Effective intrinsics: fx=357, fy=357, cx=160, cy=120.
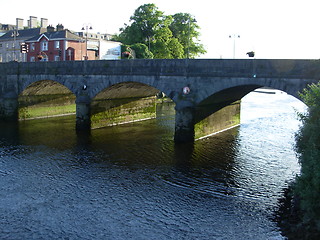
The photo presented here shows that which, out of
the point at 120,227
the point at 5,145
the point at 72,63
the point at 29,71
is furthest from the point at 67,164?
the point at 29,71

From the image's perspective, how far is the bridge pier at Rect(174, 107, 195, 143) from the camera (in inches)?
1244

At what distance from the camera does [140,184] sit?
A: 22.4 m

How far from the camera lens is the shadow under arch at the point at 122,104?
39406 millimetres

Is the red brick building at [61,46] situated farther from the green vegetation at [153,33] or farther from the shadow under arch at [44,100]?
the shadow under arch at [44,100]

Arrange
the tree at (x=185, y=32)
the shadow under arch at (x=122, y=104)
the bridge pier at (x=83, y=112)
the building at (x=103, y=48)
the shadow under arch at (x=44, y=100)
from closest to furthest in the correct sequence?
the bridge pier at (x=83, y=112), the shadow under arch at (x=122, y=104), the shadow under arch at (x=44, y=100), the building at (x=103, y=48), the tree at (x=185, y=32)

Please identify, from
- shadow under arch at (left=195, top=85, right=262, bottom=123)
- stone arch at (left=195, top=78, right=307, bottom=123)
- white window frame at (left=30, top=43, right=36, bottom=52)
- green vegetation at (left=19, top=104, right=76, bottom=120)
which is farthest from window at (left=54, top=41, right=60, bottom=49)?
shadow under arch at (left=195, top=85, right=262, bottom=123)

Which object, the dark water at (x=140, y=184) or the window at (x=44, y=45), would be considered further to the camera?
the window at (x=44, y=45)

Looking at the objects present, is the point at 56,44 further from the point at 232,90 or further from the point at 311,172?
the point at 311,172

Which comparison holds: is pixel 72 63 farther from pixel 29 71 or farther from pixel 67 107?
pixel 67 107

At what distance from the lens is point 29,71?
144 ft

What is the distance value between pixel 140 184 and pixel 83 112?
18292 millimetres

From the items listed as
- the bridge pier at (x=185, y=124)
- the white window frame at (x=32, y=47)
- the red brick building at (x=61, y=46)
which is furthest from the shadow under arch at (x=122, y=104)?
the white window frame at (x=32, y=47)

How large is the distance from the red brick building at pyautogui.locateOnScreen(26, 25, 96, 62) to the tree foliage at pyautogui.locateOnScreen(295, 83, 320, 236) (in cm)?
5653

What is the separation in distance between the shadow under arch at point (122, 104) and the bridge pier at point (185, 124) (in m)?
7.67
